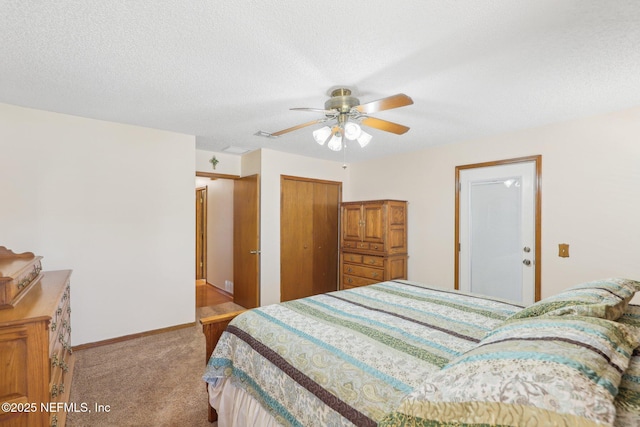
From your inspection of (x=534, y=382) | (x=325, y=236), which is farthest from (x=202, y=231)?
(x=534, y=382)

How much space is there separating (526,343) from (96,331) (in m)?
3.57

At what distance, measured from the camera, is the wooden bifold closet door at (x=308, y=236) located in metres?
4.29

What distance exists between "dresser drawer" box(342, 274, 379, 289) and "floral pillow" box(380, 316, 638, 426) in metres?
3.12

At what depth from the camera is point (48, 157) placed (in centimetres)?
267

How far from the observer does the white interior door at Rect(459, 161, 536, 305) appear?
3.10 m

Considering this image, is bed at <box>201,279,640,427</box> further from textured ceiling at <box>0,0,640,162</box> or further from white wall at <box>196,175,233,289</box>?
white wall at <box>196,175,233,289</box>

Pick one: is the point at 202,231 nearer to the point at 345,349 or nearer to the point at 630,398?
the point at 345,349

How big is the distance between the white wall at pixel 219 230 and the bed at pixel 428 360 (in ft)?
10.6

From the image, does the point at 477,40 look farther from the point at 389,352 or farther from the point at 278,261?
the point at 278,261

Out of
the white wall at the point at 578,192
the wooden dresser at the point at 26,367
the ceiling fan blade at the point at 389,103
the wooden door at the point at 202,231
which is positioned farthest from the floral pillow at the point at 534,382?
the wooden door at the point at 202,231

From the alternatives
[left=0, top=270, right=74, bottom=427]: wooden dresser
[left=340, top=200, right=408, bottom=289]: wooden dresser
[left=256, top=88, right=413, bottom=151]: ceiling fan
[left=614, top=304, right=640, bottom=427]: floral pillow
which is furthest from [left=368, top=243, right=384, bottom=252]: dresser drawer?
[left=0, top=270, right=74, bottom=427]: wooden dresser

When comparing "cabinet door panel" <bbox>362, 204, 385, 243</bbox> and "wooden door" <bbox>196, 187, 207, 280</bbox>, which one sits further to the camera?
"wooden door" <bbox>196, 187, 207, 280</bbox>

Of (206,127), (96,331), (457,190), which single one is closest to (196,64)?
(206,127)

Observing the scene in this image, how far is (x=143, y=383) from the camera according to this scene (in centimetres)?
228
